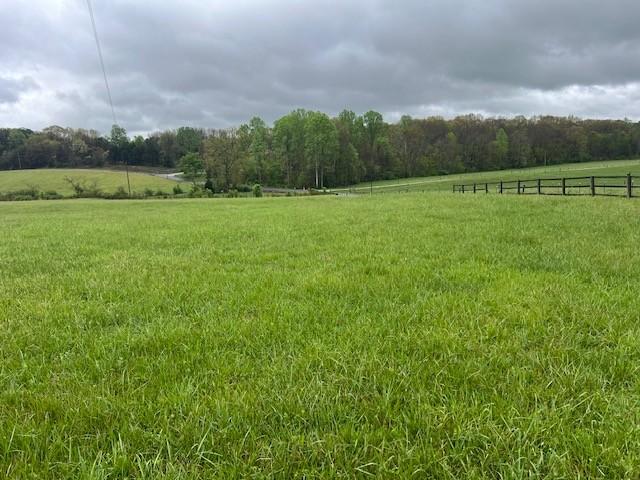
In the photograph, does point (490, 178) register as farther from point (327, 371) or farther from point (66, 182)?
point (66, 182)

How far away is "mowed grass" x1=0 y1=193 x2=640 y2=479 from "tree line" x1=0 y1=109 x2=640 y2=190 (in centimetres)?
8107

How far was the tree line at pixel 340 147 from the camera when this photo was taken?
90375 millimetres

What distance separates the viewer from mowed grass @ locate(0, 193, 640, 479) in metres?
1.96

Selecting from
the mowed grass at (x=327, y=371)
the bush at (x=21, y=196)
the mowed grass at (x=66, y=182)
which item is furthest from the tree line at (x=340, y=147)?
the mowed grass at (x=327, y=371)

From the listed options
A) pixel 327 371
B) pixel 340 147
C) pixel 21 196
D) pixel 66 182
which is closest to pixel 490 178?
pixel 340 147

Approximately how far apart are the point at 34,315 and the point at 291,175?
304ft

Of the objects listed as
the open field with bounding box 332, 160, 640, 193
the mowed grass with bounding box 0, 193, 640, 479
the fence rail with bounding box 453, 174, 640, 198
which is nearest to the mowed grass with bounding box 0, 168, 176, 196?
the open field with bounding box 332, 160, 640, 193

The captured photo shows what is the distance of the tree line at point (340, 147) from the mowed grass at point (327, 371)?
81067 mm

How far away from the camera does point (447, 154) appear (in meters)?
A: 107

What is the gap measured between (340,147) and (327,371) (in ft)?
310

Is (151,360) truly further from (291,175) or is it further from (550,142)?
(550,142)

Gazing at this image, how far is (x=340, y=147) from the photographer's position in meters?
94.1

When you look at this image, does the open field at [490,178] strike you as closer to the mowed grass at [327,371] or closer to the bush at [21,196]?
the bush at [21,196]

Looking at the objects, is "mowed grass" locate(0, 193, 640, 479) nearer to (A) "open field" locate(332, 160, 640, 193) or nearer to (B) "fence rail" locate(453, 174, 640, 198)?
(B) "fence rail" locate(453, 174, 640, 198)
